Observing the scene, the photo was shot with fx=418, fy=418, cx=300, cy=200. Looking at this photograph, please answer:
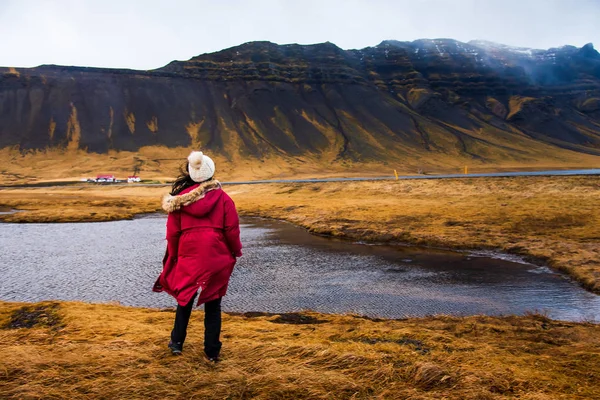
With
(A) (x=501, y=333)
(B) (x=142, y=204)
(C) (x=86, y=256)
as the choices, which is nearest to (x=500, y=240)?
(A) (x=501, y=333)

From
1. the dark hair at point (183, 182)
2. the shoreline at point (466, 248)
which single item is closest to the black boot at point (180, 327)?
the dark hair at point (183, 182)

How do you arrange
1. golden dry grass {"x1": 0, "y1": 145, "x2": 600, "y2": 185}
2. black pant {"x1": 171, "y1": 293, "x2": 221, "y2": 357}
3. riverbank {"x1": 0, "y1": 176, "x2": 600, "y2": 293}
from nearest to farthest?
black pant {"x1": 171, "y1": 293, "x2": 221, "y2": 357} → riverbank {"x1": 0, "y1": 176, "x2": 600, "y2": 293} → golden dry grass {"x1": 0, "y1": 145, "x2": 600, "y2": 185}

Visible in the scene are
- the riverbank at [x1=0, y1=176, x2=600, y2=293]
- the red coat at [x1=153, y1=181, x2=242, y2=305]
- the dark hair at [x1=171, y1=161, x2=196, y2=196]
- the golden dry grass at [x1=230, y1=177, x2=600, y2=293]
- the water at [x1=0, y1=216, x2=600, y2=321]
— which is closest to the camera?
the red coat at [x1=153, y1=181, x2=242, y2=305]

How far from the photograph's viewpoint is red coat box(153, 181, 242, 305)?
6.64m

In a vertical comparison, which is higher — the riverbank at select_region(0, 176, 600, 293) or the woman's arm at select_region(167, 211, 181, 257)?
the woman's arm at select_region(167, 211, 181, 257)

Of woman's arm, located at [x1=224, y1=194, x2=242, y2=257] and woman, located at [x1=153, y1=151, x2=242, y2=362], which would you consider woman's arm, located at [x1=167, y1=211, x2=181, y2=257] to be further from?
woman's arm, located at [x1=224, y1=194, x2=242, y2=257]

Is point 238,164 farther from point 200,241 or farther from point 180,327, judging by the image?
point 200,241

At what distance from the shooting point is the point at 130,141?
156m

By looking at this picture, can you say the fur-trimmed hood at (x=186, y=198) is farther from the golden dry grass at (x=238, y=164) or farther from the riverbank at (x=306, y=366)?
the golden dry grass at (x=238, y=164)

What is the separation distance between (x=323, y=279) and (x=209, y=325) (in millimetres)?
13709

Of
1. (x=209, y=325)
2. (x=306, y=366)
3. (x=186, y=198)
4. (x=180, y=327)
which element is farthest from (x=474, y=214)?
(x=186, y=198)

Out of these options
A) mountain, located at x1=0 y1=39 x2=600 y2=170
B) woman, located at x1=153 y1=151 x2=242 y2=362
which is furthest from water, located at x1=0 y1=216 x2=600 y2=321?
mountain, located at x1=0 y1=39 x2=600 y2=170

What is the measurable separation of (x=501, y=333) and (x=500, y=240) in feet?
58.7

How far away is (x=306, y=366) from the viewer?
6.55 metres
